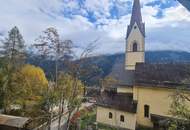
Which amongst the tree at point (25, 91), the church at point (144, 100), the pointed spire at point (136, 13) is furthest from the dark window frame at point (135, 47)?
the tree at point (25, 91)

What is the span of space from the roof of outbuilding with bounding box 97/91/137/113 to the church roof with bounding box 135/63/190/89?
2.33m

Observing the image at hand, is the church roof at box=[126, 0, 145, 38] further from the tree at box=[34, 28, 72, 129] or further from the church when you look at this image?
the tree at box=[34, 28, 72, 129]

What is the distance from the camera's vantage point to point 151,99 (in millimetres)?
25172

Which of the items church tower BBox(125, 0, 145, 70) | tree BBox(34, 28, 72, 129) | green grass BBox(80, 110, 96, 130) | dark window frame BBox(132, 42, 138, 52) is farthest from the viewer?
dark window frame BBox(132, 42, 138, 52)

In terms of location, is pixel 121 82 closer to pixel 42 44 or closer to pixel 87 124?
pixel 87 124

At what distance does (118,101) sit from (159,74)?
16.8 ft

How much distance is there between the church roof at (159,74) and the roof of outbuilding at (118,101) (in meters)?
2.33

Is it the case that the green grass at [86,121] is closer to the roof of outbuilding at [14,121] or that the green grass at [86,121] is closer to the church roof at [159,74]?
the roof of outbuilding at [14,121]

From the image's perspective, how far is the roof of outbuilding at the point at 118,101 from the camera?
2588 centimetres

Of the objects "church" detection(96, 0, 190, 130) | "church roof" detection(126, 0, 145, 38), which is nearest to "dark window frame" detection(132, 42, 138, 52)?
"church roof" detection(126, 0, 145, 38)

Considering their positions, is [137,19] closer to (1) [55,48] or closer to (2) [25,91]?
(2) [25,91]

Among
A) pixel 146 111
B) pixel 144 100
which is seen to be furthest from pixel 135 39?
pixel 146 111

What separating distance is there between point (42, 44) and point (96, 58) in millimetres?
3162

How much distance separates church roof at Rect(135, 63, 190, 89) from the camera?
23.9 m
